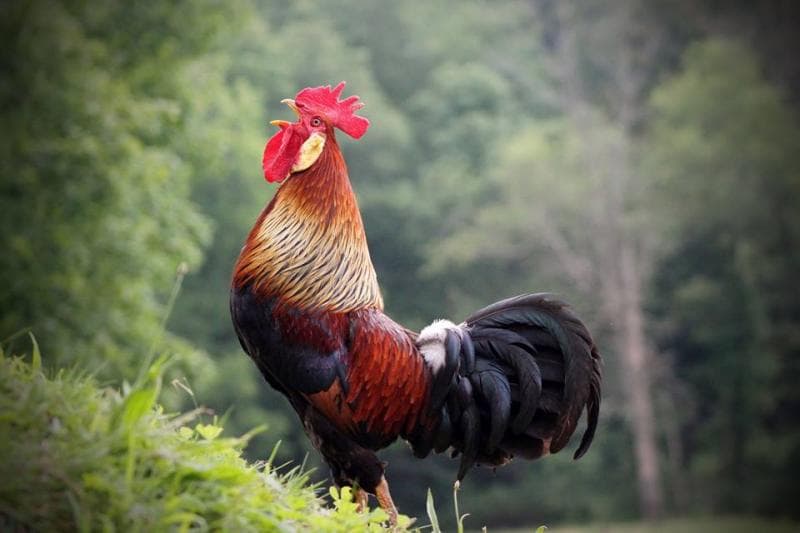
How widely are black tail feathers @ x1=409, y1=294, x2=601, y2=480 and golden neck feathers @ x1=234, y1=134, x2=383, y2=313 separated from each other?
530 millimetres

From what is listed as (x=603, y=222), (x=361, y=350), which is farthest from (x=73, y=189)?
(x=603, y=222)

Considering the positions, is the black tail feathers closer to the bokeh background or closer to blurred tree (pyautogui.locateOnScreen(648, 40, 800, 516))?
the bokeh background

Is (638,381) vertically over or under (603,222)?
under

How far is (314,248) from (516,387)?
→ 3.69ft

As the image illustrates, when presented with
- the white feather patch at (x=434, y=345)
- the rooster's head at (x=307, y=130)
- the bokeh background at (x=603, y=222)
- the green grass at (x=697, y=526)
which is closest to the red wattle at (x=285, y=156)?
the rooster's head at (x=307, y=130)

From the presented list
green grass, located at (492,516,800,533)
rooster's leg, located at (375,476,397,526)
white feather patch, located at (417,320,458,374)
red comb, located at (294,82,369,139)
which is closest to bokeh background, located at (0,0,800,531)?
green grass, located at (492,516,800,533)

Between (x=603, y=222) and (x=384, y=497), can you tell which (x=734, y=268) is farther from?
(x=384, y=497)

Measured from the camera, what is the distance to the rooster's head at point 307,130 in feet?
16.8

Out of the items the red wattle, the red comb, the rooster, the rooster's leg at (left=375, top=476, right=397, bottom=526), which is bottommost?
the rooster's leg at (left=375, top=476, right=397, bottom=526)

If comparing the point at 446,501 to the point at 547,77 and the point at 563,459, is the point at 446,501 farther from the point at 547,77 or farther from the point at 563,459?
the point at 547,77

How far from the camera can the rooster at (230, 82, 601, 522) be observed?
4828 mm

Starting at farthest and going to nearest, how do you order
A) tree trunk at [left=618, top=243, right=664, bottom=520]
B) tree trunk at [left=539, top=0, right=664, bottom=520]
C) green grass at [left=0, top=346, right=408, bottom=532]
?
tree trunk at [left=539, top=0, right=664, bottom=520], tree trunk at [left=618, top=243, right=664, bottom=520], green grass at [left=0, top=346, right=408, bottom=532]

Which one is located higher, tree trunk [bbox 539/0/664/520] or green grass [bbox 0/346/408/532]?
tree trunk [bbox 539/0/664/520]

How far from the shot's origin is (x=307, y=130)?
5133mm
